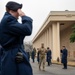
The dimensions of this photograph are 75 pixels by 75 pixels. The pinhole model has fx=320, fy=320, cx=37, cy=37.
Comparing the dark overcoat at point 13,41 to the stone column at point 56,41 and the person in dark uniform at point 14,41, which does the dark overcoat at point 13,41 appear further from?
the stone column at point 56,41

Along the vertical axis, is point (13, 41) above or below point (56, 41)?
below

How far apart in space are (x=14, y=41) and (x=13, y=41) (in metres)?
0.01

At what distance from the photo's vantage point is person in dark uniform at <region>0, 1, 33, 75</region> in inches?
146

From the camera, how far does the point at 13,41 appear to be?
3.76m

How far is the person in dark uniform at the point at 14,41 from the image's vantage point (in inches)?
146

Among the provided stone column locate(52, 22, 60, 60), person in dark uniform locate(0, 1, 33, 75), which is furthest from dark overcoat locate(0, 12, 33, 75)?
stone column locate(52, 22, 60, 60)

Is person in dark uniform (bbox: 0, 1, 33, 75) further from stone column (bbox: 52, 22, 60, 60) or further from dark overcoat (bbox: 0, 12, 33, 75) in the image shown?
stone column (bbox: 52, 22, 60, 60)

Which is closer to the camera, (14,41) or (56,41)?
(14,41)

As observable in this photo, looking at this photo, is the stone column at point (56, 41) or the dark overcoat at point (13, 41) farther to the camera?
the stone column at point (56, 41)

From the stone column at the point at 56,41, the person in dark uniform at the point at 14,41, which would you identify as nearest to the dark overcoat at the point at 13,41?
the person in dark uniform at the point at 14,41

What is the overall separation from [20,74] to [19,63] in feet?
0.42

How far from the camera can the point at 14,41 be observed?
12.3 ft

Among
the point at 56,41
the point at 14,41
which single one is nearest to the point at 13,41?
the point at 14,41

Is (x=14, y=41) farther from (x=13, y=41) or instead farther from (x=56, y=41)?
(x=56, y=41)
